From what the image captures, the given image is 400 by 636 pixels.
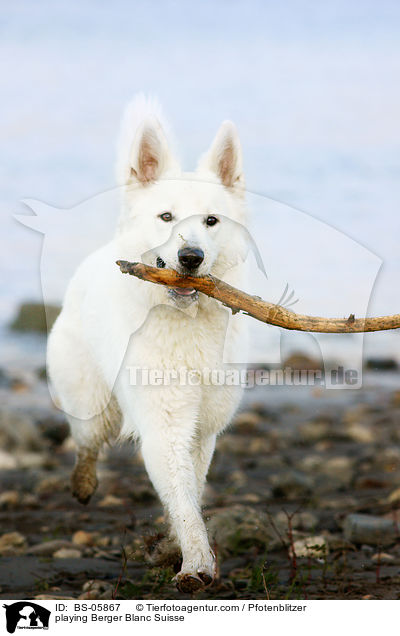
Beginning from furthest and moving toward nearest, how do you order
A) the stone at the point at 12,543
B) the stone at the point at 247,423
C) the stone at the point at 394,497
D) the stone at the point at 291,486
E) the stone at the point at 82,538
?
1. the stone at the point at 247,423
2. the stone at the point at 291,486
3. the stone at the point at 394,497
4. the stone at the point at 82,538
5. the stone at the point at 12,543

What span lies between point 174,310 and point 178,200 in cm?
62

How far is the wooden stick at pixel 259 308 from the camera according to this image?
3.62 m

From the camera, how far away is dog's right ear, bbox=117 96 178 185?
4.12 metres

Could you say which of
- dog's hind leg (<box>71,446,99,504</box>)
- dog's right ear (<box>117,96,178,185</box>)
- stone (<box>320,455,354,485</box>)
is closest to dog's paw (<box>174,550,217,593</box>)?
dog's hind leg (<box>71,446,99,504</box>)

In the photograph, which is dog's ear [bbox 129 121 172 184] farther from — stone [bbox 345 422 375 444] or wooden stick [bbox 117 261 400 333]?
stone [bbox 345 422 375 444]

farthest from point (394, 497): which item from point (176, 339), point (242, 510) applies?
point (176, 339)

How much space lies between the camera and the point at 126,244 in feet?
13.6

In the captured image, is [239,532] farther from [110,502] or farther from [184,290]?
[184,290]

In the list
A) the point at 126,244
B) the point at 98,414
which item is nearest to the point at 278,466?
the point at 98,414

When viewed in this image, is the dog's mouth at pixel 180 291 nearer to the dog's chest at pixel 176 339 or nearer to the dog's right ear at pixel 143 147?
the dog's chest at pixel 176 339

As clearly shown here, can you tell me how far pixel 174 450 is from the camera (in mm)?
4094
